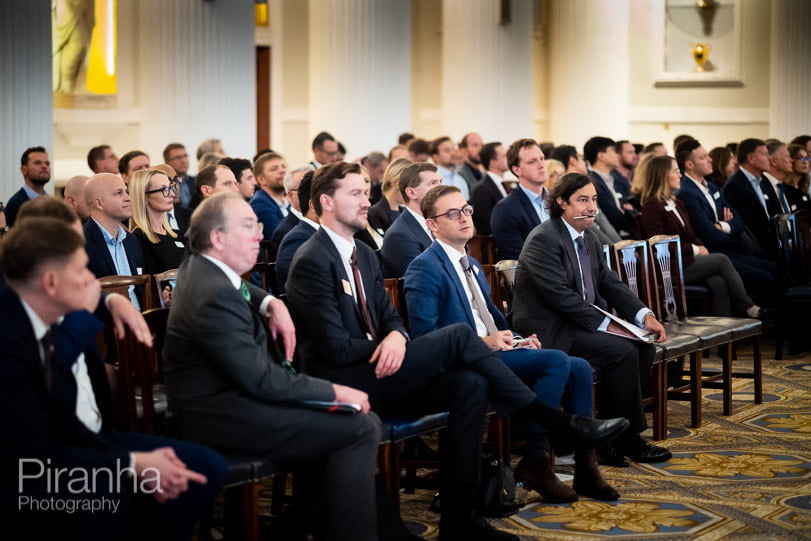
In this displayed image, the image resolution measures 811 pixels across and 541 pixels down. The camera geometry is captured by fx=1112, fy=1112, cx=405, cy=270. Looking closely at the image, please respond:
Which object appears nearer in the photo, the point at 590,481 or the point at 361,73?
the point at 590,481

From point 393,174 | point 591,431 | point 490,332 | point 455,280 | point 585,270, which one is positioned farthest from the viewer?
point 393,174

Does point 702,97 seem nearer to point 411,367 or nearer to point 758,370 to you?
point 758,370

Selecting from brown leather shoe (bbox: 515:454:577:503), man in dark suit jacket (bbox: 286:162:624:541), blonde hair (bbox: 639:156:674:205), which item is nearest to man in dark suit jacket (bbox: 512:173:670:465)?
brown leather shoe (bbox: 515:454:577:503)

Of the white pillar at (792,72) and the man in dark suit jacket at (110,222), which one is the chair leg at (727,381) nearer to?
the man in dark suit jacket at (110,222)

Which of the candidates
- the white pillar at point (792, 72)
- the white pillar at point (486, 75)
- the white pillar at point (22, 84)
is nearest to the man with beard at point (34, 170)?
the white pillar at point (22, 84)

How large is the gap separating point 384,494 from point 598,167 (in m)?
5.71

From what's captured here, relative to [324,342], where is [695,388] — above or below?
below

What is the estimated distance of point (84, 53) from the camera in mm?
11344

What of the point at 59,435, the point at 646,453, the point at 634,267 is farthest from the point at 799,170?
the point at 59,435

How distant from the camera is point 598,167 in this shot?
880cm

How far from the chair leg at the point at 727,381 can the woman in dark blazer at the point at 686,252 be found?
4.52ft

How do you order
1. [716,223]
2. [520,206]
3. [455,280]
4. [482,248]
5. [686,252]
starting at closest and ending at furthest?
[455,280] < [482,248] < [520,206] < [686,252] < [716,223]

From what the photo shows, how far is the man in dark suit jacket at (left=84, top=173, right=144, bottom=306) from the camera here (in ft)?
15.9

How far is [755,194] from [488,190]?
198 cm
